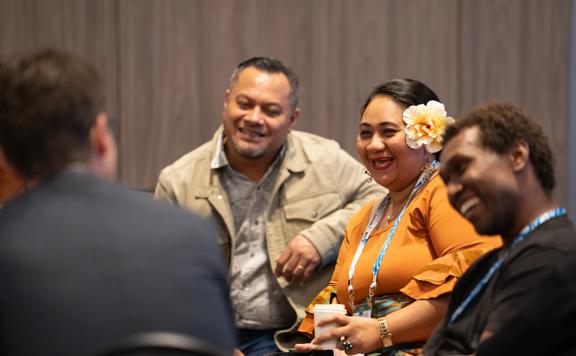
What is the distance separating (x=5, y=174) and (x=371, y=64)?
2.01 meters

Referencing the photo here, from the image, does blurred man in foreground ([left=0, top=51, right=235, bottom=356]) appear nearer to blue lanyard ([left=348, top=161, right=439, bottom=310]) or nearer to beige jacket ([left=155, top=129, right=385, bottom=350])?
blue lanyard ([left=348, top=161, right=439, bottom=310])

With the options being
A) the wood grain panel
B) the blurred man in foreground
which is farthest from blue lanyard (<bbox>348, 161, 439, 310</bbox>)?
the wood grain panel

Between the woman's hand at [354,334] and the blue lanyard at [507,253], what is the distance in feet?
2.02

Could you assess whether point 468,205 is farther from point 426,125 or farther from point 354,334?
point 426,125

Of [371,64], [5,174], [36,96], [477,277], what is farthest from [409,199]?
[371,64]

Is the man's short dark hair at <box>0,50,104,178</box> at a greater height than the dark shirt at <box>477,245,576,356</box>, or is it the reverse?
the man's short dark hair at <box>0,50,104,178</box>

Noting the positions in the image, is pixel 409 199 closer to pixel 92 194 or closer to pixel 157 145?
pixel 92 194

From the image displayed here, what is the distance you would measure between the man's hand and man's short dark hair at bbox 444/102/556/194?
1430mm

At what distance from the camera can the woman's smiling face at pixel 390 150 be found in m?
2.75

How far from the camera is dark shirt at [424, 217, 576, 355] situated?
1.67 m

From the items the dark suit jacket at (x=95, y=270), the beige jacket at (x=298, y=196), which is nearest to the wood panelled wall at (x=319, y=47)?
the beige jacket at (x=298, y=196)

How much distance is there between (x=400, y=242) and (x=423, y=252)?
80 millimetres

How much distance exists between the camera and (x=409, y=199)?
2721 mm

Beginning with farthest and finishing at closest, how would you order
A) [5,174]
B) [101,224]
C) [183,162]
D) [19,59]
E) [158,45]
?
[158,45], [183,162], [5,174], [19,59], [101,224]
